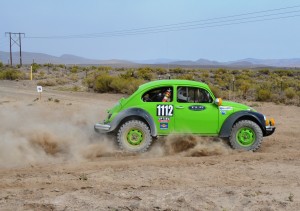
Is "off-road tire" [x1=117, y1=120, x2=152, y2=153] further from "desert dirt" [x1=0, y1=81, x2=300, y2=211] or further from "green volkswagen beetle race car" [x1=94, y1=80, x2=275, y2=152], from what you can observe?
"desert dirt" [x1=0, y1=81, x2=300, y2=211]

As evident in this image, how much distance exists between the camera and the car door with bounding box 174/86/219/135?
31.8 ft

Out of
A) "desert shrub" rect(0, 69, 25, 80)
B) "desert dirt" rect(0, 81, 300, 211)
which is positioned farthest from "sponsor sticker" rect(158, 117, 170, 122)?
"desert shrub" rect(0, 69, 25, 80)

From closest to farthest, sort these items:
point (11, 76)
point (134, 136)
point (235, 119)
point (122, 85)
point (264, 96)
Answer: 1. point (134, 136)
2. point (235, 119)
3. point (264, 96)
4. point (122, 85)
5. point (11, 76)

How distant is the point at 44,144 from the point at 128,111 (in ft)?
6.94

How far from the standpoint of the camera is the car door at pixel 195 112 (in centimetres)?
969

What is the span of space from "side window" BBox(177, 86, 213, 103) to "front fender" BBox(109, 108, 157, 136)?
883mm

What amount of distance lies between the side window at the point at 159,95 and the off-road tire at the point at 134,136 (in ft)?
2.08

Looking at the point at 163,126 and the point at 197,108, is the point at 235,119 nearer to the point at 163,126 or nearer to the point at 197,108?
the point at 197,108

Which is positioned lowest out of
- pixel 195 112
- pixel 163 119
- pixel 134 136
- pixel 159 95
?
pixel 134 136

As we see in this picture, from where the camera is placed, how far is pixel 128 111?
9680 millimetres

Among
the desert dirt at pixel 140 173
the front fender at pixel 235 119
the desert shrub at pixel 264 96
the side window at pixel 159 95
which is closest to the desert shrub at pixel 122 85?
the desert shrub at pixel 264 96

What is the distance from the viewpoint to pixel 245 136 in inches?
389

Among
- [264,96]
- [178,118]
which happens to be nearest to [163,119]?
[178,118]

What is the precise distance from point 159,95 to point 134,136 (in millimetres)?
1118
